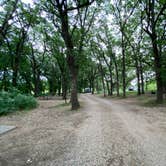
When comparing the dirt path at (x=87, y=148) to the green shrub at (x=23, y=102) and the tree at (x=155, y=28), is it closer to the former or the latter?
the green shrub at (x=23, y=102)

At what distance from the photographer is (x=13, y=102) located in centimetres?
1223

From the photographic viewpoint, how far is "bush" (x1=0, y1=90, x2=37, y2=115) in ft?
36.1

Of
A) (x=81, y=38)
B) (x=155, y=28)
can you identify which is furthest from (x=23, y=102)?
(x=155, y=28)

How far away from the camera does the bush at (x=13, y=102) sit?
10992mm

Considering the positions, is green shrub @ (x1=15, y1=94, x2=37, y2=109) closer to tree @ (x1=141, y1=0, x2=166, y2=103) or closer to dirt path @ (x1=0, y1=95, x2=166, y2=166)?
dirt path @ (x1=0, y1=95, x2=166, y2=166)

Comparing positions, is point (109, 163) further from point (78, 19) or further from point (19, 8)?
point (19, 8)

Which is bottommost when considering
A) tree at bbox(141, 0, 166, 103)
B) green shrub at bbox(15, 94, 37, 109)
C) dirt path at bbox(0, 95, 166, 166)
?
dirt path at bbox(0, 95, 166, 166)

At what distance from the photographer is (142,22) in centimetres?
1490

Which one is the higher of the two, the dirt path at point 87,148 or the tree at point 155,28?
the tree at point 155,28

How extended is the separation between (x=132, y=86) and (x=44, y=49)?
35.3 m

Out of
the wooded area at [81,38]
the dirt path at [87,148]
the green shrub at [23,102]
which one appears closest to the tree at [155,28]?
the wooded area at [81,38]

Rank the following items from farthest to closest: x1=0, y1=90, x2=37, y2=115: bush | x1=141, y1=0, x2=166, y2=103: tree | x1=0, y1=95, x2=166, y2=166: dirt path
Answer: x1=141, y1=0, x2=166, y2=103: tree < x1=0, y1=90, x2=37, y2=115: bush < x1=0, y1=95, x2=166, y2=166: dirt path

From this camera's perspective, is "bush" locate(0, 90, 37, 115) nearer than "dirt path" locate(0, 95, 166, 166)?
No

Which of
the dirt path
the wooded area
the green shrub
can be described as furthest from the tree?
the green shrub
